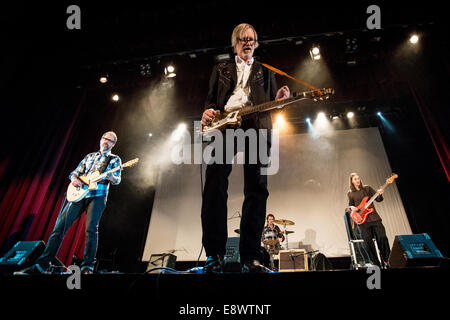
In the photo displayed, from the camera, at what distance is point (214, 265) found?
1.57 meters

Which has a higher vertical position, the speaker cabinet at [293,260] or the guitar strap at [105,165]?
the guitar strap at [105,165]

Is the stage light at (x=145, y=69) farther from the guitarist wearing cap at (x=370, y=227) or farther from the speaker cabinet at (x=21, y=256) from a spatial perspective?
the guitarist wearing cap at (x=370, y=227)

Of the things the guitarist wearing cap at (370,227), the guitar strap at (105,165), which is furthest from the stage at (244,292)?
the guitarist wearing cap at (370,227)

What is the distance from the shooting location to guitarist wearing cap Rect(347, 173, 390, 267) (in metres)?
4.78

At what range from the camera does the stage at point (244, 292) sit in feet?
3.46

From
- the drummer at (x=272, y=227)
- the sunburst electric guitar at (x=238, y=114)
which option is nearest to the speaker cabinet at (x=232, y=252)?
the drummer at (x=272, y=227)

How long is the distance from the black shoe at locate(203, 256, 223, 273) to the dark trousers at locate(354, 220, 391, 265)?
4.39m

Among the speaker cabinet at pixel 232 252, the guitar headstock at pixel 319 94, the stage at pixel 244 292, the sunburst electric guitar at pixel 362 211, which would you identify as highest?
the sunburst electric guitar at pixel 362 211

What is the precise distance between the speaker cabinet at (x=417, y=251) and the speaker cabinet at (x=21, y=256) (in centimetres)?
399

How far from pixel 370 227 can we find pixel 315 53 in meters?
3.81

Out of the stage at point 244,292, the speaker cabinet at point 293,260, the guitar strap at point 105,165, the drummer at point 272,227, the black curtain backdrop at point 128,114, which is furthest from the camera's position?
the drummer at point 272,227

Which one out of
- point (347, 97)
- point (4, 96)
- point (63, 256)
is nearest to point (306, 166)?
point (347, 97)

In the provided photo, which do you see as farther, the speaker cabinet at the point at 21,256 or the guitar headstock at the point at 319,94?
the speaker cabinet at the point at 21,256

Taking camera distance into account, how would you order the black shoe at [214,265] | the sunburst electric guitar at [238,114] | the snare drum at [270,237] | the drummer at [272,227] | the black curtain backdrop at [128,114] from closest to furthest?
the black shoe at [214,265] → the sunburst electric guitar at [238,114] → the black curtain backdrop at [128,114] → the snare drum at [270,237] → the drummer at [272,227]
